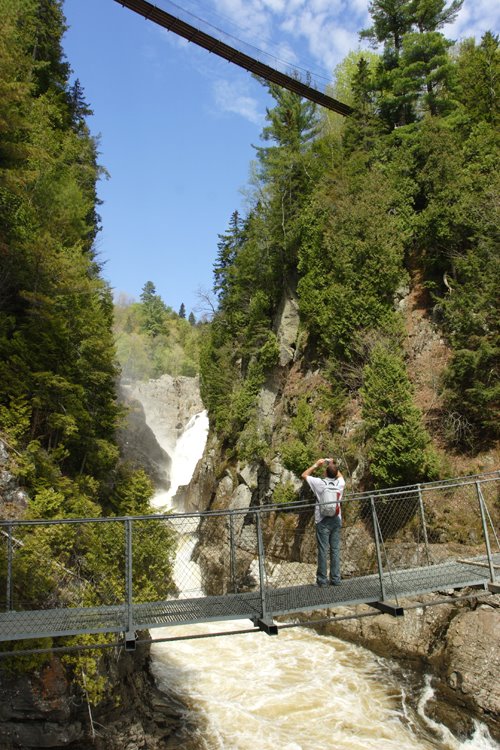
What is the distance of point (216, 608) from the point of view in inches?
256

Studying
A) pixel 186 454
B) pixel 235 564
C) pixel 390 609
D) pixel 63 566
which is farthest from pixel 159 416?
pixel 390 609

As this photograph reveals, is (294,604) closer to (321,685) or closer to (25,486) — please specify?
(321,685)

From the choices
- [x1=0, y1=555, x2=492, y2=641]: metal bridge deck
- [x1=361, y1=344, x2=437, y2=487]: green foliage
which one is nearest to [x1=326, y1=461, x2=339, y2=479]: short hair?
[x1=0, y1=555, x2=492, y2=641]: metal bridge deck

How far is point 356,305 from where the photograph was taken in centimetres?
1833

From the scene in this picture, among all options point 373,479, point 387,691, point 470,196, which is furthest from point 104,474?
Answer: point 470,196

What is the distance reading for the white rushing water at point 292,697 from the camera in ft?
30.5

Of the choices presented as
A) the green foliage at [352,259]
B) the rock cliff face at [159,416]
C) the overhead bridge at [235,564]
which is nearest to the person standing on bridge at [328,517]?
the overhead bridge at [235,564]

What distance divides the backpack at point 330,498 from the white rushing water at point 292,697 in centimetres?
529

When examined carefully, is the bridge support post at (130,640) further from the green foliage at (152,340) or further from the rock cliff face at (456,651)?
the green foliage at (152,340)

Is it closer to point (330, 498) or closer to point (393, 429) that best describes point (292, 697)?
point (330, 498)

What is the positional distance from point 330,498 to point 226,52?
2295 cm

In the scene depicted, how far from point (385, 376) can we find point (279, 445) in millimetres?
6757

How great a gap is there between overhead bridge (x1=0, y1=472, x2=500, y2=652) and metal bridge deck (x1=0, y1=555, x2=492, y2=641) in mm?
18

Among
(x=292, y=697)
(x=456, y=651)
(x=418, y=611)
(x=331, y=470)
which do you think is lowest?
(x=292, y=697)
